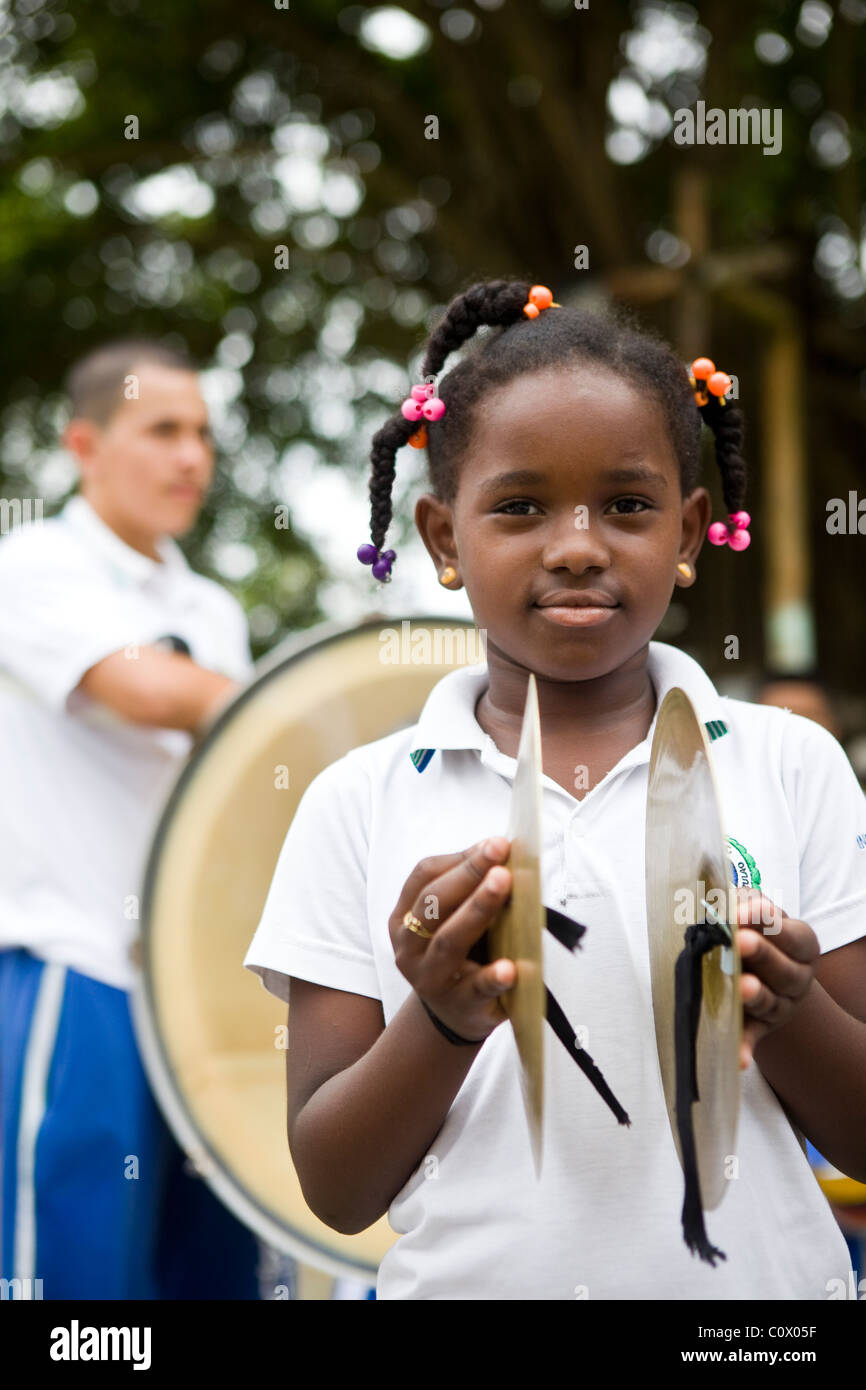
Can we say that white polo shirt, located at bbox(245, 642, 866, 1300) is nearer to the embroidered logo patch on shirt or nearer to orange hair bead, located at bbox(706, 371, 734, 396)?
the embroidered logo patch on shirt

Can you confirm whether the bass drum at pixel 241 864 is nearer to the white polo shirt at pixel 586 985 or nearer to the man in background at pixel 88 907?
the man in background at pixel 88 907

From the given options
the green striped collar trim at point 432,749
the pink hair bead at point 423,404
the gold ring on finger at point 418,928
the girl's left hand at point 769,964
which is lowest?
the girl's left hand at point 769,964

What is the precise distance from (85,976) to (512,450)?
158 cm

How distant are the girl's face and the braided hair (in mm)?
35

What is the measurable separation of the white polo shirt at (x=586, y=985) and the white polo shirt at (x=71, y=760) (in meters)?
1.24

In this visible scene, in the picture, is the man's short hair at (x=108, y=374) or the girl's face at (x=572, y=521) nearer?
the girl's face at (x=572, y=521)

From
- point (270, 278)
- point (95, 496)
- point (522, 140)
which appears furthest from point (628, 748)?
point (270, 278)

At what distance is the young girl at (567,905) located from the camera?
1237 mm

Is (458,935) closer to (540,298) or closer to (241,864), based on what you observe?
(540,298)

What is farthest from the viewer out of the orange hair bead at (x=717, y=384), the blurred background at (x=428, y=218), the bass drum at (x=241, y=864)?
the blurred background at (x=428, y=218)

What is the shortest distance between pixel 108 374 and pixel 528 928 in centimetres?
240

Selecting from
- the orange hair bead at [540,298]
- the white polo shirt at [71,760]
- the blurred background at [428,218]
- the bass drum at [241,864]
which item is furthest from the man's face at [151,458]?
the blurred background at [428,218]

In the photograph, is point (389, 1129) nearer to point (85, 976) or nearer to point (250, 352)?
point (85, 976)

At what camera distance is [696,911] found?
3.66 feet
